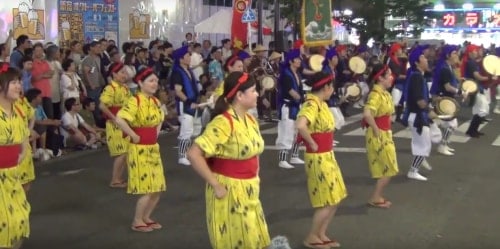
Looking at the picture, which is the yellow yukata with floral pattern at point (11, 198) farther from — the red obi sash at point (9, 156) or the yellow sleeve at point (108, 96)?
the yellow sleeve at point (108, 96)

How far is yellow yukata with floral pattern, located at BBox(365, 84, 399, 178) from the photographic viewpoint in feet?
25.6

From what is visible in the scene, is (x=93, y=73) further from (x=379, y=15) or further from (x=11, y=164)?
(x=379, y=15)

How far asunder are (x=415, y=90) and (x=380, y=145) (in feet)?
5.63

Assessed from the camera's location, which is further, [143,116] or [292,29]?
[292,29]

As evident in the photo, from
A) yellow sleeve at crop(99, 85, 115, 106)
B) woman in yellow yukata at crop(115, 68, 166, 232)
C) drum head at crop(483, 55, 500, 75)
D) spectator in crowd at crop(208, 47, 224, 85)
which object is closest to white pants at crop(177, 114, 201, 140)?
yellow sleeve at crop(99, 85, 115, 106)

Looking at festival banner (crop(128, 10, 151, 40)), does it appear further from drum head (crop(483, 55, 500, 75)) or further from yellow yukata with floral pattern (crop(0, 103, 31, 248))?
yellow yukata with floral pattern (crop(0, 103, 31, 248))

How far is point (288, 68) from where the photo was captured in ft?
34.9

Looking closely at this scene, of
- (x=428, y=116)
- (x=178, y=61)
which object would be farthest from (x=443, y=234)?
(x=178, y=61)

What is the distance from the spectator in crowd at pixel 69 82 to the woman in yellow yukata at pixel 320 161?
6724 mm

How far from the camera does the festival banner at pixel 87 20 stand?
1554 cm

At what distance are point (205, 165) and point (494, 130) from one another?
11322 mm

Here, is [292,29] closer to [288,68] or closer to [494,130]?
[494,130]

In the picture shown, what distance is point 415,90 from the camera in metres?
9.28

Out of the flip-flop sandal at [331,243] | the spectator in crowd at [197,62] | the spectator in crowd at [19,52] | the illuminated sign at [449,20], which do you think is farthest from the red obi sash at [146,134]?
the illuminated sign at [449,20]
